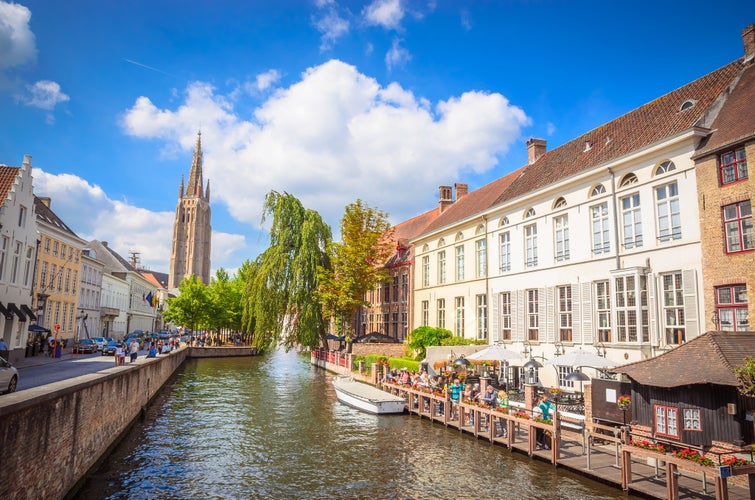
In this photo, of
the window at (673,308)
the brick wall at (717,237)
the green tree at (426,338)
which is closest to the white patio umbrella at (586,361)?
the window at (673,308)

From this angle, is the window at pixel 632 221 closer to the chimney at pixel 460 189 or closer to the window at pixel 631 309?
the window at pixel 631 309

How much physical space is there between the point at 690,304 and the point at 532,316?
8.58 metres

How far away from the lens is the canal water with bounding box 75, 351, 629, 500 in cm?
1130

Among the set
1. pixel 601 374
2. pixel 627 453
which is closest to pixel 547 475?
pixel 627 453

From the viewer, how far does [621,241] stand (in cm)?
1966

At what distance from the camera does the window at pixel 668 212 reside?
1748 cm

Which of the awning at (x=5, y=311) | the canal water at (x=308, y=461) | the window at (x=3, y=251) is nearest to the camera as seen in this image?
the canal water at (x=308, y=461)

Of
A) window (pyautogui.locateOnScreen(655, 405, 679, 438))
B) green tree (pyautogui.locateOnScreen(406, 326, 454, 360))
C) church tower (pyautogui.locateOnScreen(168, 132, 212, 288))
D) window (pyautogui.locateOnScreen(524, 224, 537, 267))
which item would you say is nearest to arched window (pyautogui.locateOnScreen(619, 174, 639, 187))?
window (pyautogui.locateOnScreen(524, 224, 537, 267))

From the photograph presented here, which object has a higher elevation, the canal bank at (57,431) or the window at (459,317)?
the window at (459,317)

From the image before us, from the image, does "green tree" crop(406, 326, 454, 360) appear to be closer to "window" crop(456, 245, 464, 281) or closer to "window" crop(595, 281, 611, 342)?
"window" crop(456, 245, 464, 281)

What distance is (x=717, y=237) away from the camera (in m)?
15.7

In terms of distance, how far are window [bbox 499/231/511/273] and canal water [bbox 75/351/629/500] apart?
10235mm

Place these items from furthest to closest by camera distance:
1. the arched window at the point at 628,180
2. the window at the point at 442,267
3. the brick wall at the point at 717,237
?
1. the window at the point at 442,267
2. the arched window at the point at 628,180
3. the brick wall at the point at 717,237

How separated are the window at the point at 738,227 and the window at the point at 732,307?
3.95 ft
